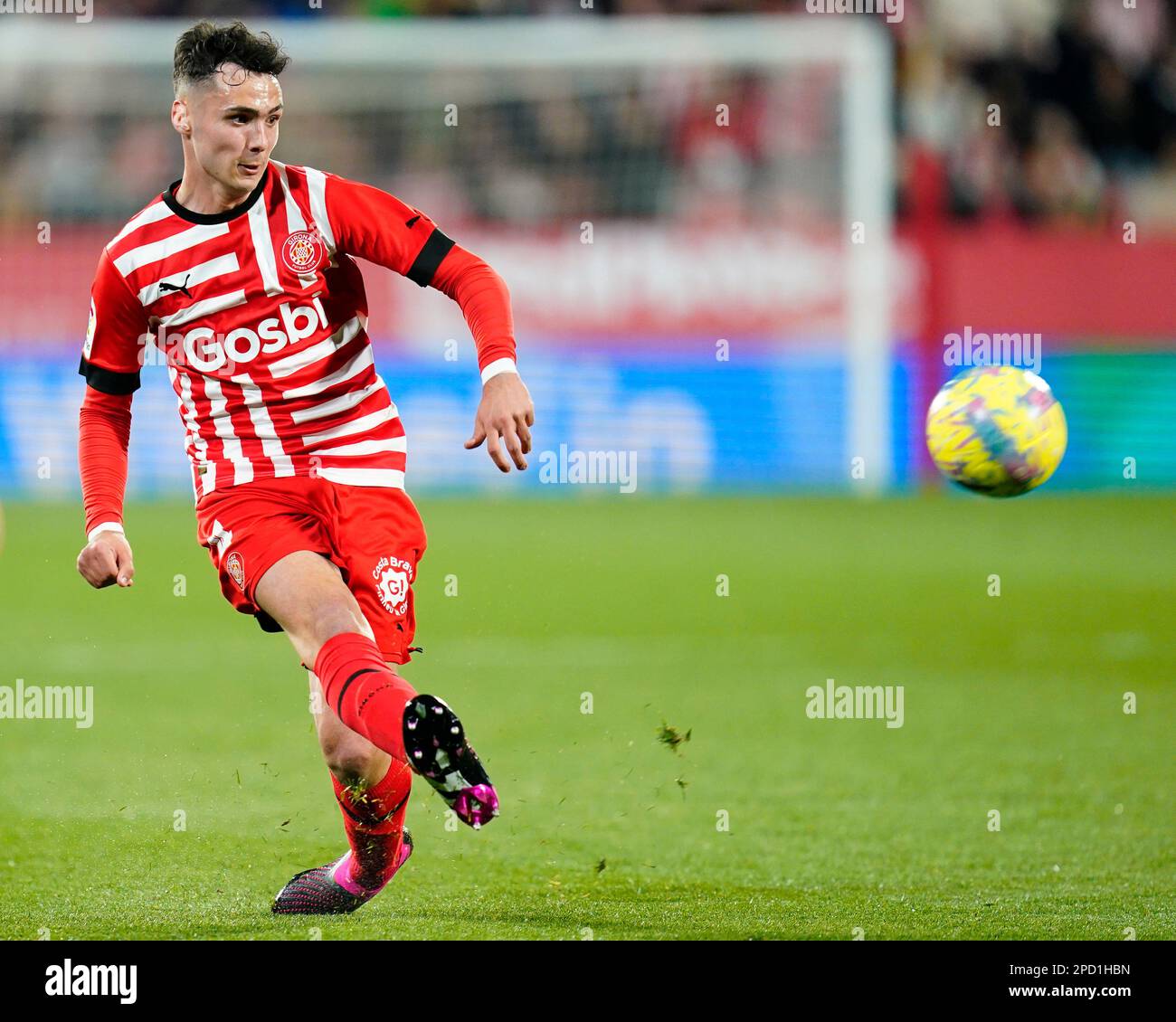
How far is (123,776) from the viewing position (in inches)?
265

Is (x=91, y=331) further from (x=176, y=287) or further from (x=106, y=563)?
(x=106, y=563)

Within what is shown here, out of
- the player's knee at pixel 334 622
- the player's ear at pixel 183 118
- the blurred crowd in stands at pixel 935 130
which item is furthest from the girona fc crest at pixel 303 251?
the blurred crowd in stands at pixel 935 130

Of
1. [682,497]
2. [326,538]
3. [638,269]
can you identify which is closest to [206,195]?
[326,538]

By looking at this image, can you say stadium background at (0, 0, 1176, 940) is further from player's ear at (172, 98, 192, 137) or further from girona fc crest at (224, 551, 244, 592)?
player's ear at (172, 98, 192, 137)

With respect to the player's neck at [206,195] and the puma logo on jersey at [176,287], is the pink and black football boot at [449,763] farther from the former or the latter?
the player's neck at [206,195]

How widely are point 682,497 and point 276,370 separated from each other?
12045mm

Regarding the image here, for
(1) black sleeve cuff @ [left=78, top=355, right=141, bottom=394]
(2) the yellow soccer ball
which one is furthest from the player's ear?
(2) the yellow soccer ball

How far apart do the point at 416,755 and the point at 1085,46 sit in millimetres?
16945

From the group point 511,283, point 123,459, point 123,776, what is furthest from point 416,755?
point 511,283

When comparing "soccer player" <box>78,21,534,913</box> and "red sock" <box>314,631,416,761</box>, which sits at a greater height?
"soccer player" <box>78,21,534,913</box>

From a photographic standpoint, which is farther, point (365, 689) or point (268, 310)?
point (268, 310)

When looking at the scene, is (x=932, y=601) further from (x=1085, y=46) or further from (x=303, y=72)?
(x=1085, y=46)

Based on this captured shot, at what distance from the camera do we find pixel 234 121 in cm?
461

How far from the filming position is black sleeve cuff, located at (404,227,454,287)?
15.6 ft
